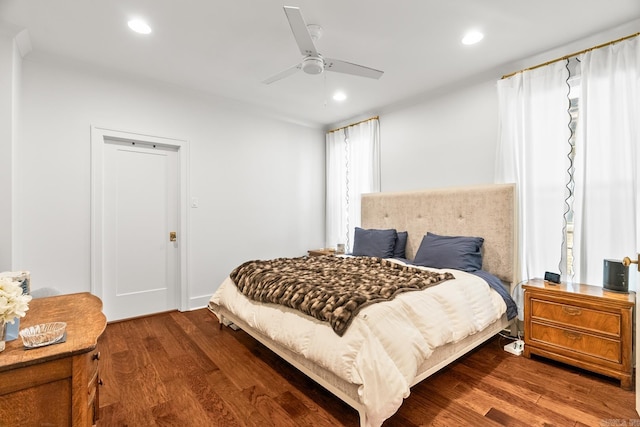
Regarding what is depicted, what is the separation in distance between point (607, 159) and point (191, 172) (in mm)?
4062

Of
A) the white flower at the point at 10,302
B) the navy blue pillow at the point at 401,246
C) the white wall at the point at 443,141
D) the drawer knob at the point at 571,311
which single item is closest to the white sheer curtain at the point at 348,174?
the white wall at the point at 443,141

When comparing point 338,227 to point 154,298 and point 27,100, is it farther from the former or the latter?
point 27,100

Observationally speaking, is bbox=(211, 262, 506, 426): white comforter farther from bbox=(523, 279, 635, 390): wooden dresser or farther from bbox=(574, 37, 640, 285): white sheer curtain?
bbox=(574, 37, 640, 285): white sheer curtain


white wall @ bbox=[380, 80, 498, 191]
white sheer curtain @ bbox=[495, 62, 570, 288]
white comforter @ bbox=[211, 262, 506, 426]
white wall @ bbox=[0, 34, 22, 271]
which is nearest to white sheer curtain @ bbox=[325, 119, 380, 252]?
white wall @ bbox=[380, 80, 498, 191]

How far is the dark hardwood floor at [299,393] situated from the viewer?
177 cm

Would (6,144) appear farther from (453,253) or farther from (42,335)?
(453,253)

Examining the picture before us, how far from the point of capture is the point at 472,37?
2.60 meters

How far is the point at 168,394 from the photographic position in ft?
6.73

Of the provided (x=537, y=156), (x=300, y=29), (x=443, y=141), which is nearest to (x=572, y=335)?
(x=537, y=156)

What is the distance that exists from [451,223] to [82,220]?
380cm

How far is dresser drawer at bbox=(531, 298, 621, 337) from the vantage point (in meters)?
2.13

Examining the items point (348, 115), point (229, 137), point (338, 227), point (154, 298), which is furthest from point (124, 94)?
point (338, 227)

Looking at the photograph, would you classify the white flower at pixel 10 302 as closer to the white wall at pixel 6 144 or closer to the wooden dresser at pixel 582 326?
the white wall at pixel 6 144

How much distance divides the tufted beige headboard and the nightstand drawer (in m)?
0.53
